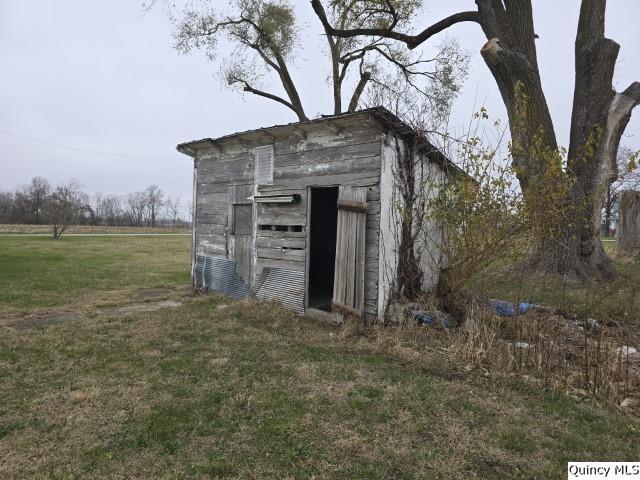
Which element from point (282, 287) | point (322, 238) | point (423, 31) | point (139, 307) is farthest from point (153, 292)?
point (423, 31)

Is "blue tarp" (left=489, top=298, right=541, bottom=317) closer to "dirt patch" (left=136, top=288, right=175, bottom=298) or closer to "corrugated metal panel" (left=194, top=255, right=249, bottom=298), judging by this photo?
"corrugated metal panel" (left=194, top=255, right=249, bottom=298)

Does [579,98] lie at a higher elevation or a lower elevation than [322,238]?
higher

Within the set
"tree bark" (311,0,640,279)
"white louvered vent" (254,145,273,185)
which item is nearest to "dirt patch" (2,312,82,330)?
"white louvered vent" (254,145,273,185)

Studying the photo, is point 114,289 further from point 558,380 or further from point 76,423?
point 558,380

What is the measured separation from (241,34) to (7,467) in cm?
1533

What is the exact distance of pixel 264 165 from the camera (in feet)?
22.8

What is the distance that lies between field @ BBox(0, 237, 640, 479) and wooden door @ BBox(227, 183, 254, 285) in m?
2.13

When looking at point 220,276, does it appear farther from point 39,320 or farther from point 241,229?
point 39,320

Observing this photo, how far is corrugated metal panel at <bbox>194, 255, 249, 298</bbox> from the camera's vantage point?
752 centimetres

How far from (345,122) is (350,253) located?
200cm

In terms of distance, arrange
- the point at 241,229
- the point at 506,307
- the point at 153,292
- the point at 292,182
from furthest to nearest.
→ the point at 153,292
the point at 241,229
the point at 292,182
the point at 506,307

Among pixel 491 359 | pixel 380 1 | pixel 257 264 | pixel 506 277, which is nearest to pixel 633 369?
pixel 491 359

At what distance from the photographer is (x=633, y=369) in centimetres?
363

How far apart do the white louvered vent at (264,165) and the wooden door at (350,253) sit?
1.74 metres
